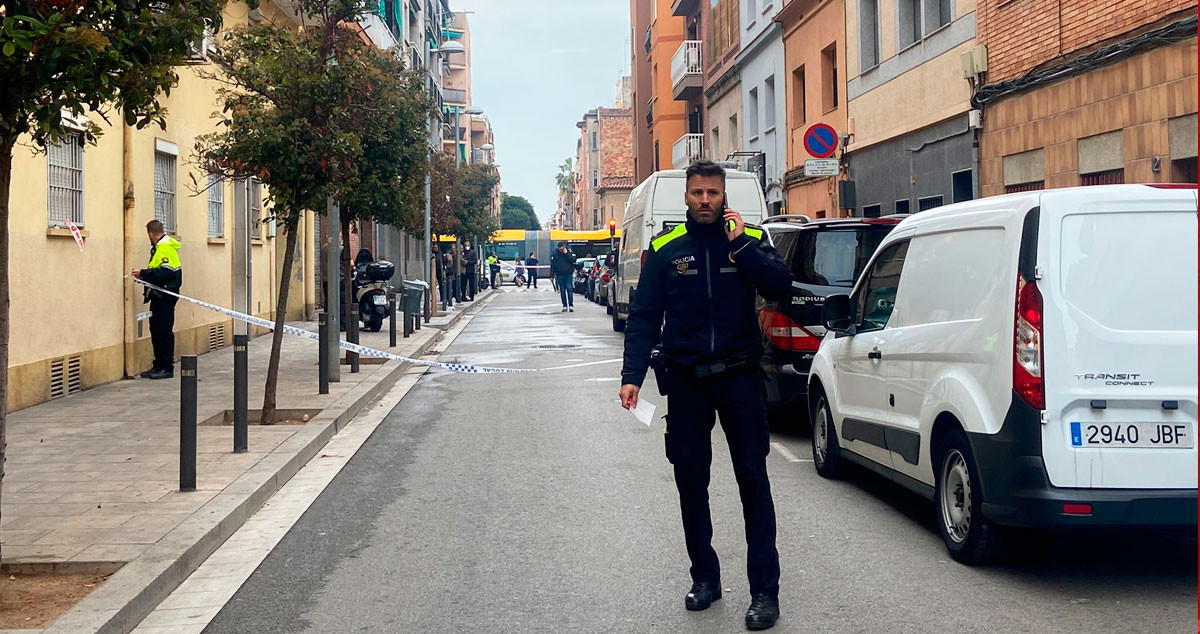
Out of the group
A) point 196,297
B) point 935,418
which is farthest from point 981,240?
point 196,297

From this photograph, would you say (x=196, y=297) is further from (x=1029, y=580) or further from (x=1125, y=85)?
(x=1029, y=580)

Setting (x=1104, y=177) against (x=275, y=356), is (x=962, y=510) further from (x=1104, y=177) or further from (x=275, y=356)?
(x=1104, y=177)

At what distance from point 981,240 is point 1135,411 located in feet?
3.58

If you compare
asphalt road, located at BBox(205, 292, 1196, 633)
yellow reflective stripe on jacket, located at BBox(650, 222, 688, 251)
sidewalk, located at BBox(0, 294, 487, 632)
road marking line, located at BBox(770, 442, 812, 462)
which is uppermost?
yellow reflective stripe on jacket, located at BBox(650, 222, 688, 251)

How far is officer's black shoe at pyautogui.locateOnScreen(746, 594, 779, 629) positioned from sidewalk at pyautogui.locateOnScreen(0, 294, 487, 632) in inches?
100

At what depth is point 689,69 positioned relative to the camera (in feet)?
141

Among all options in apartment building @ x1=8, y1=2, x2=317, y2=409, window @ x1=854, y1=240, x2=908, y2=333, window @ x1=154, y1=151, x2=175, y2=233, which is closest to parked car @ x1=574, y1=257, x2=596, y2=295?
apartment building @ x1=8, y1=2, x2=317, y2=409

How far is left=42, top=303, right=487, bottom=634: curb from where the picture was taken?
5.09 metres

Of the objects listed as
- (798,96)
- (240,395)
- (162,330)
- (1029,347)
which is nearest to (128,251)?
(162,330)

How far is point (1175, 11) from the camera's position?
12.7 meters

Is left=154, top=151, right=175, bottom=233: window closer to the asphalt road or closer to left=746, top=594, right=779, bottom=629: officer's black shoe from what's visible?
the asphalt road

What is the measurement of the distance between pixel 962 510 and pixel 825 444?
2.40 meters

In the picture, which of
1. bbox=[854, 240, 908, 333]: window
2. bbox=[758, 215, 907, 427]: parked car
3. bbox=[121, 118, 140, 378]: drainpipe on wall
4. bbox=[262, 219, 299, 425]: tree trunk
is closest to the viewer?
bbox=[854, 240, 908, 333]: window

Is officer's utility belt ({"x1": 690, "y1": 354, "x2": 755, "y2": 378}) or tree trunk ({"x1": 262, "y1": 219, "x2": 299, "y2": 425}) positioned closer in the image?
officer's utility belt ({"x1": 690, "y1": 354, "x2": 755, "y2": 378})
